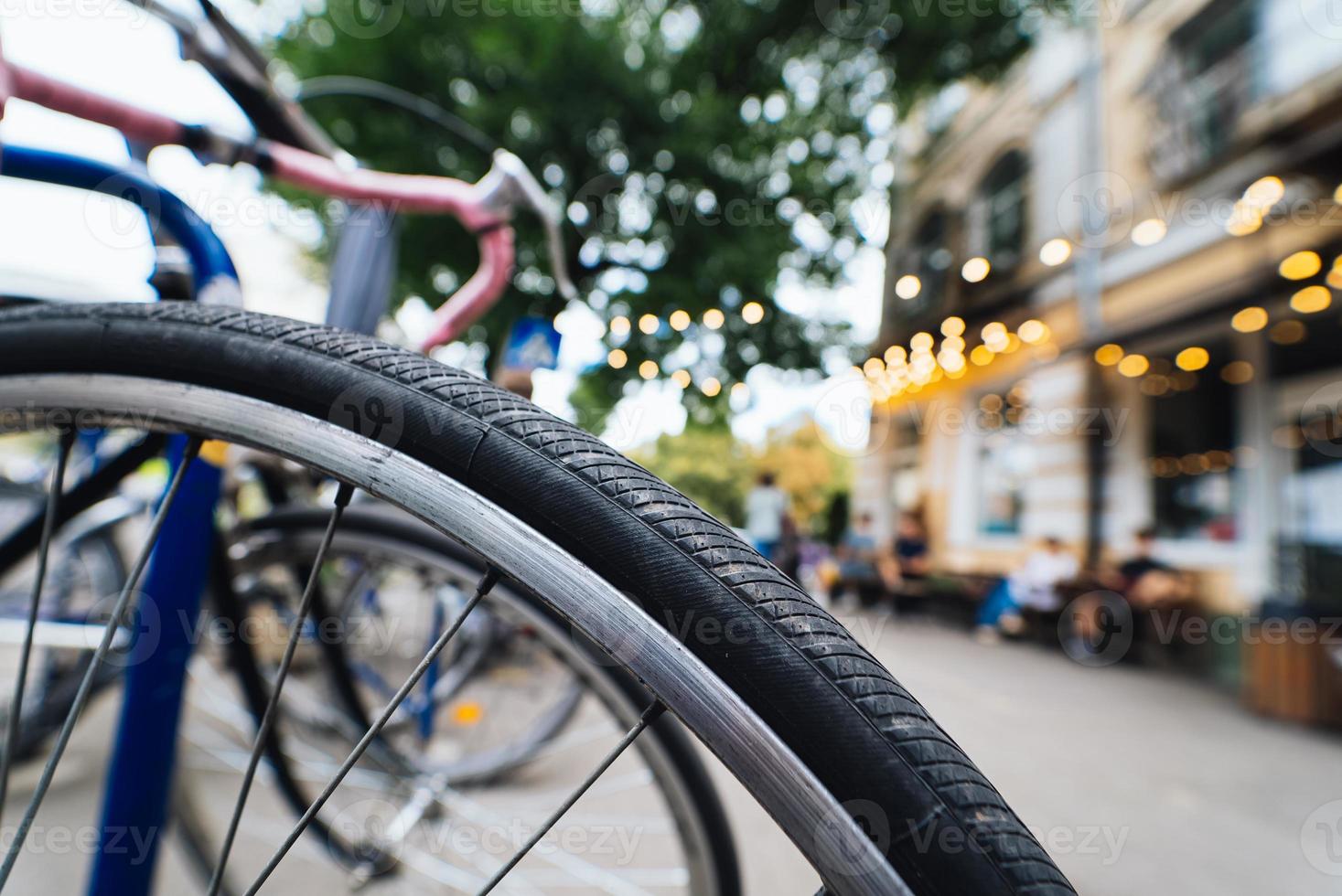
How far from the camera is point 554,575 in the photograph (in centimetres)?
41

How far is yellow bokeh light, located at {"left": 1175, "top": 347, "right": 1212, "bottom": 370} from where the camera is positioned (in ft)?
18.5

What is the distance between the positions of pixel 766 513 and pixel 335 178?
0.90 meters

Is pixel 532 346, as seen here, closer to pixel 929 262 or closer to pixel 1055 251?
pixel 1055 251

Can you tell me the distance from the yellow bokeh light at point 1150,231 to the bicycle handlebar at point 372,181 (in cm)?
651

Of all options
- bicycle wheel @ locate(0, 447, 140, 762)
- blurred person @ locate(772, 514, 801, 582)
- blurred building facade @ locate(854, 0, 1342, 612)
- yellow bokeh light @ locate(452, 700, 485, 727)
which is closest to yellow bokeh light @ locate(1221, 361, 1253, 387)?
blurred building facade @ locate(854, 0, 1342, 612)

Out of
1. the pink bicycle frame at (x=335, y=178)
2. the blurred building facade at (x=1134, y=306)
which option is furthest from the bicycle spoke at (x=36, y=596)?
the blurred building facade at (x=1134, y=306)

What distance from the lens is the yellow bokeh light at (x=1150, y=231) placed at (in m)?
5.61

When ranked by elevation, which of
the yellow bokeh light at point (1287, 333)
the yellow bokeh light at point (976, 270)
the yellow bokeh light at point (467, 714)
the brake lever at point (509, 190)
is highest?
the yellow bokeh light at point (976, 270)

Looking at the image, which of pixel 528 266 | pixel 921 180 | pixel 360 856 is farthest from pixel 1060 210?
pixel 360 856

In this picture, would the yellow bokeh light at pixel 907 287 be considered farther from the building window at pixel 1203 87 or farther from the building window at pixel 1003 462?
the building window at pixel 1203 87

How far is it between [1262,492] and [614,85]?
642 centimetres

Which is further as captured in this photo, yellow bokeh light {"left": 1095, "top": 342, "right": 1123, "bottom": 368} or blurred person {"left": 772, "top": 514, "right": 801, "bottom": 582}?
yellow bokeh light {"left": 1095, "top": 342, "right": 1123, "bottom": 368}

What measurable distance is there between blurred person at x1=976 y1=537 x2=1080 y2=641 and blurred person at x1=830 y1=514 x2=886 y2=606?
1.12m

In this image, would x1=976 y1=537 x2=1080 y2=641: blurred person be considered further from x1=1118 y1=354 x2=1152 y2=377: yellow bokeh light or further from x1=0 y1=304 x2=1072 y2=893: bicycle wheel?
x1=0 y1=304 x2=1072 y2=893: bicycle wheel
